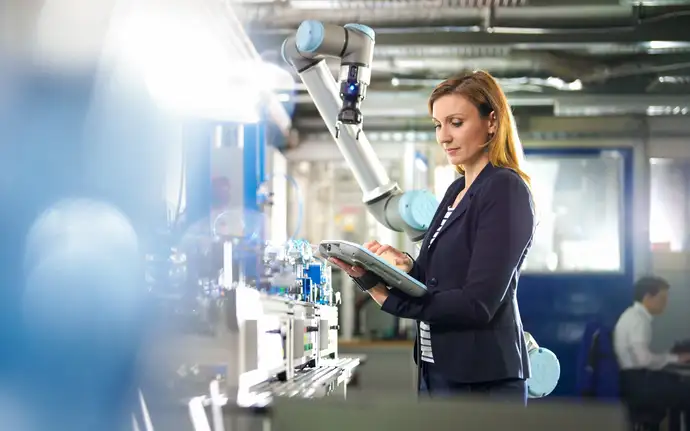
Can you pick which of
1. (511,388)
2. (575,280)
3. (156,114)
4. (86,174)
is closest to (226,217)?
(156,114)

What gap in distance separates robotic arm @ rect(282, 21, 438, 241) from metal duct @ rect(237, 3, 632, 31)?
122cm

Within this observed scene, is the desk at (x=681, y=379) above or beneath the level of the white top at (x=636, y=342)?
beneath

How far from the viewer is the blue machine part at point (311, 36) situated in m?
1.81

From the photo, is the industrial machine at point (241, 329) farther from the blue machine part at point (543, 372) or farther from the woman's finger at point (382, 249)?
the blue machine part at point (543, 372)

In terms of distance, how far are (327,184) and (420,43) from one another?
0.93 meters

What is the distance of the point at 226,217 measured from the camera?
8.09 ft

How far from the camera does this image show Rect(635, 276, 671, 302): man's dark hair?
4.16 m

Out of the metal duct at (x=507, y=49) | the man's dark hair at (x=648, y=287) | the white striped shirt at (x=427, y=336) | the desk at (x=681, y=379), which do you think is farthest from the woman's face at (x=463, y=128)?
the man's dark hair at (x=648, y=287)

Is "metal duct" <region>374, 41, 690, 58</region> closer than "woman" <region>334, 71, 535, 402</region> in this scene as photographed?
No

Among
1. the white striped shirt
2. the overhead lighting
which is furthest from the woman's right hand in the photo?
the overhead lighting

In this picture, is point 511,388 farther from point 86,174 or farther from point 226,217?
point 226,217

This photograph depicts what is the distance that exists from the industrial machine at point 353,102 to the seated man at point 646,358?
2104mm

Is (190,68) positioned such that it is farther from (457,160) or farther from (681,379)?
Answer: (681,379)

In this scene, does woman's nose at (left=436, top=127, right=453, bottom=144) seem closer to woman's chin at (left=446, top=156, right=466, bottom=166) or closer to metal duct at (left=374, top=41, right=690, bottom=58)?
woman's chin at (left=446, top=156, right=466, bottom=166)
